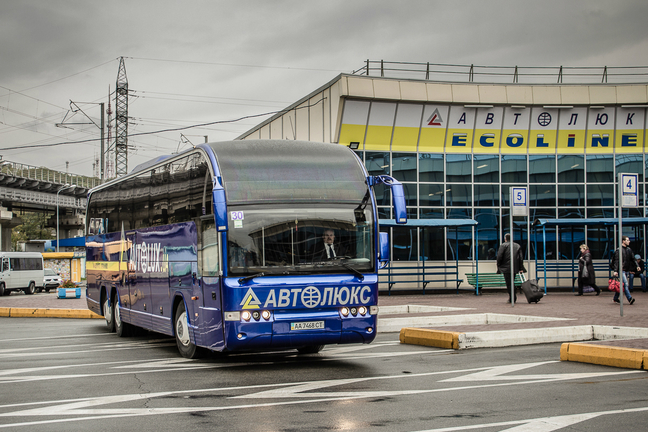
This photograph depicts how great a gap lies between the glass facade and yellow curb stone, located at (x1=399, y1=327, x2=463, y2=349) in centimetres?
1454

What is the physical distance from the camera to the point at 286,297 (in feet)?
30.5

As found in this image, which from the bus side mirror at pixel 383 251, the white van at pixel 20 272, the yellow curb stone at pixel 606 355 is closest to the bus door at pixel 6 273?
the white van at pixel 20 272

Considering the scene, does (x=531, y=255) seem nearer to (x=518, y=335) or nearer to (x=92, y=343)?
(x=518, y=335)

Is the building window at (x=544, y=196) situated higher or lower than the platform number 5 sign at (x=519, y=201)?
higher

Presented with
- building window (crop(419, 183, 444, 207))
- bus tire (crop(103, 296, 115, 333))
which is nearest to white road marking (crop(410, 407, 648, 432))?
bus tire (crop(103, 296, 115, 333))

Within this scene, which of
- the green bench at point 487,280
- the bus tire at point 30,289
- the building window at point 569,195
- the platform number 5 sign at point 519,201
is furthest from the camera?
the bus tire at point 30,289

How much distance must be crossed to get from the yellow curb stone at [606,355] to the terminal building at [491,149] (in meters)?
16.7

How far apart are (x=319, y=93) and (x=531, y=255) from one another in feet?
35.1

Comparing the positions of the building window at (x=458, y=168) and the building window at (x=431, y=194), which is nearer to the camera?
the building window at (x=431, y=194)

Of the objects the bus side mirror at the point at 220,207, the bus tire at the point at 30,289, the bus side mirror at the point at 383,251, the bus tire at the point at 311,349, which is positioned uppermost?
the bus side mirror at the point at 220,207

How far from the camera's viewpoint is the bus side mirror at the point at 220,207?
9.05 metres

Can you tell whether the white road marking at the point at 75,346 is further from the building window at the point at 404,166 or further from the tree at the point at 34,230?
the tree at the point at 34,230

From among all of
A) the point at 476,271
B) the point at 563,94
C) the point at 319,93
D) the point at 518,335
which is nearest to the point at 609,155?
the point at 563,94

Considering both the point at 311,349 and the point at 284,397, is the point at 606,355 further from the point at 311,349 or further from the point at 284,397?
the point at 284,397
